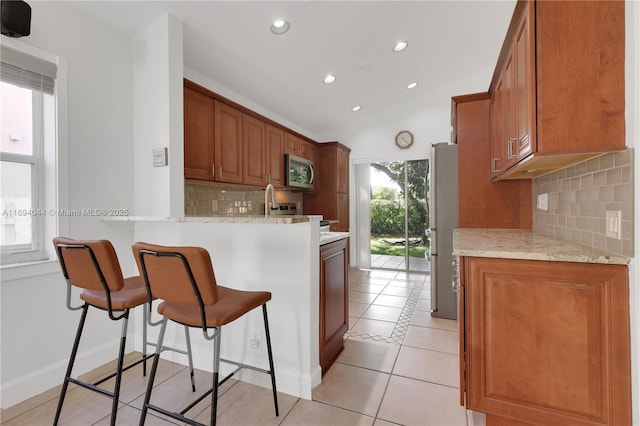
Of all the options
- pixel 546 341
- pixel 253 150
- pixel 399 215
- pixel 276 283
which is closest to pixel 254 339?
pixel 276 283

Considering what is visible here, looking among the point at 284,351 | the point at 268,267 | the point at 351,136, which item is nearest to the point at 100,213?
the point at 268,267

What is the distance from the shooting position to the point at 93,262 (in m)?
1.40

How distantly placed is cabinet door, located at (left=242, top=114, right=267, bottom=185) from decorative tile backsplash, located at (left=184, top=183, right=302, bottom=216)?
13.7 inches

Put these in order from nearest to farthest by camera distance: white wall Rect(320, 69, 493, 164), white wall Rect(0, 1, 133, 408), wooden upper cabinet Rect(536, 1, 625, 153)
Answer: wooden upper cabinet Rect(536, 1, 625, 153)
white wall Rect(0, 1, 133, 408)
white wall Rect(320, 69, 493, 164)

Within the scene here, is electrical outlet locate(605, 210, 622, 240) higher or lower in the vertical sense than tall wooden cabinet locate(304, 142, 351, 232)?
lower

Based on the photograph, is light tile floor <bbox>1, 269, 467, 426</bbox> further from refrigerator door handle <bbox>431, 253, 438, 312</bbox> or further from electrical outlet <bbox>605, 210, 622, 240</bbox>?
electrical outlet <bbox>605, 210, 622, 240</bbox>

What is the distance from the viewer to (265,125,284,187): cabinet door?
3.77 meters

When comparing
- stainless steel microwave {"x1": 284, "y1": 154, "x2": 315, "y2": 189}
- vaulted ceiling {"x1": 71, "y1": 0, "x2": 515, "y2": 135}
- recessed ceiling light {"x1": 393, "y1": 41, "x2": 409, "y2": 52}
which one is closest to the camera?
vaulted ceiling {"x1": 71, "y1": 0, "x2": 515, "y2": 135}

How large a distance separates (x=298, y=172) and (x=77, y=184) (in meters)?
2.72

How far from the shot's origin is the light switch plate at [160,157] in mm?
2219

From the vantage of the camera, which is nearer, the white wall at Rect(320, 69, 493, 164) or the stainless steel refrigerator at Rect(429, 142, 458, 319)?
the stainless steel refrigerator at Rect(429, 142, 458, 319)

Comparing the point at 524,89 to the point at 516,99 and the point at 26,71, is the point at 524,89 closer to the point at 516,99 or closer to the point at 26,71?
the point at 516,99

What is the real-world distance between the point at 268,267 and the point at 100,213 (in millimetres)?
1325

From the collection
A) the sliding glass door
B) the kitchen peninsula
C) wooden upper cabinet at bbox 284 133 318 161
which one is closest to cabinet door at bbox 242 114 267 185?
wooden upper cabinet at bbox 284 133 318 161
